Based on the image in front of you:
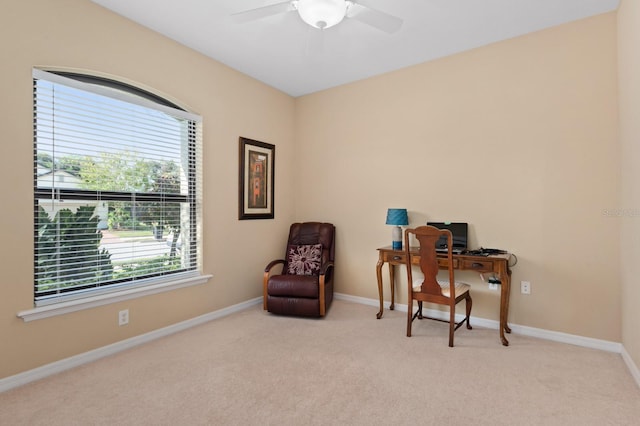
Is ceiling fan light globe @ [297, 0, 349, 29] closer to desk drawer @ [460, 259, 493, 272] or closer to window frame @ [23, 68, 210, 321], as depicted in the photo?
window frame @ [23, 68, 210, 321]

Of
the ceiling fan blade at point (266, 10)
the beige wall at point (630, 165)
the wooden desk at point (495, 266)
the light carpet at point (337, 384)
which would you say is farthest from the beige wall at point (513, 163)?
the ceiling fan blade at point (266, 10)

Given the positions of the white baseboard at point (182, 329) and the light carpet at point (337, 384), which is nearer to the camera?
the light carpet at point (337, 384)

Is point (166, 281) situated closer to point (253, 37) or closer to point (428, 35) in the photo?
point (253, 37)

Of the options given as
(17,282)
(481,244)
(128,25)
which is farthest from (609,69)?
(17,282)

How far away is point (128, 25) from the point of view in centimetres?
280

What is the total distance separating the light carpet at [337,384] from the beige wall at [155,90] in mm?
299

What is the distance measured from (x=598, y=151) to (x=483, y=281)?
4.99 feet

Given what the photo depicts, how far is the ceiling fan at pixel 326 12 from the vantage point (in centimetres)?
228

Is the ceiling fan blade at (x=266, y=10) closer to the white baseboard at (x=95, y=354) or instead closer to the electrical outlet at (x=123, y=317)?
the electrical outlet at (x=123, y=317)

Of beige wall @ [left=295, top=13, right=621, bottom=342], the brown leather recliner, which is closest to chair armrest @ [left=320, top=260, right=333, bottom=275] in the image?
the brown leather recliner

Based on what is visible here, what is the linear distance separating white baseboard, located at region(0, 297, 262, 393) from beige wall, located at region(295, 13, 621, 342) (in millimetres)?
1897

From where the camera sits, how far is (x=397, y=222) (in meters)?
3.59

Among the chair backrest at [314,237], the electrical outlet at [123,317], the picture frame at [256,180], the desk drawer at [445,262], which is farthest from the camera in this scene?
the chair backrest at [314,237]

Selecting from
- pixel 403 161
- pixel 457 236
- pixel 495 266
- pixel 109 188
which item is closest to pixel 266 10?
pixel 109 188
